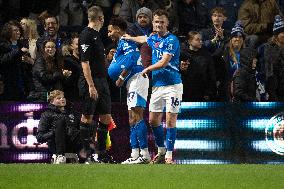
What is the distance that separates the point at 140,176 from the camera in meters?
10.6

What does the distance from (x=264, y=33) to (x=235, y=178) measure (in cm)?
775

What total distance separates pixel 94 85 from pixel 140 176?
323 centimetres

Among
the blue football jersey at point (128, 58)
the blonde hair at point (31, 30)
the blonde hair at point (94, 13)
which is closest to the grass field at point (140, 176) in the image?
the blue football jersey at point (128, 58)

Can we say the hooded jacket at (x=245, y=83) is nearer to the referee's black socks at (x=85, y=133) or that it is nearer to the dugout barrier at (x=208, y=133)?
the dugout barrier at (x=208, y=133)

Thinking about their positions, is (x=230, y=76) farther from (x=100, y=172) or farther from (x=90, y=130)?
(x=100, y=172)

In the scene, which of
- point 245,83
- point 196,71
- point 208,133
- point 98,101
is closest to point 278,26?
point 245,83

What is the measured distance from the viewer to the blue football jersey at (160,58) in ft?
43.4

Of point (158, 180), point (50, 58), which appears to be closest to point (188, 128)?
point (50, 58)

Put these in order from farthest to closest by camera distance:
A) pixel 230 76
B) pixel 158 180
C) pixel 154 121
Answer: pixel 230 76
pixel 154 121
pixel 158 180

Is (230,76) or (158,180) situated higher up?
(230,76)

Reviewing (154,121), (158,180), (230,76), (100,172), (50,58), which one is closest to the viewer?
(158,180)

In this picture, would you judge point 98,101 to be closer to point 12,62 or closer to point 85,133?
point 85,133

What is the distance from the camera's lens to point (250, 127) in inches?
570

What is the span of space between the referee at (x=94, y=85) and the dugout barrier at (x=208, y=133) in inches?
26.7
